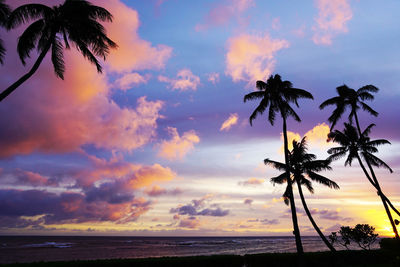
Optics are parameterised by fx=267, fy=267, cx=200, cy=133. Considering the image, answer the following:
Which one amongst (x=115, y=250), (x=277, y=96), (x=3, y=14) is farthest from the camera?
(x=115, y=250)

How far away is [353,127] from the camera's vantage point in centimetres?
3019

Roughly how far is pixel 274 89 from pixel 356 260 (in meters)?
17.7

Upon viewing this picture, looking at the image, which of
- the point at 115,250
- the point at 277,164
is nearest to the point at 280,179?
the point at 277,164

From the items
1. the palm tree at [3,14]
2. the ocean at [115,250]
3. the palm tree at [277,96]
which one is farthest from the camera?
the ocean at [115,250]

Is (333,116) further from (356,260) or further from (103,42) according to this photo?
(103,42)

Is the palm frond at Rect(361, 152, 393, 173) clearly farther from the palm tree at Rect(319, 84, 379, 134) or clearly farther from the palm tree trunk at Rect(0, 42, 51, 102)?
the palm tree trunk at Rect(0, 42, 51, 102)

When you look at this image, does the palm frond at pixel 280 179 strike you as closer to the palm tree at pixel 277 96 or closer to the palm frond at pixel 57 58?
the palm tree at pixel 277 96

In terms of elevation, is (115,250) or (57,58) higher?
(57,58)

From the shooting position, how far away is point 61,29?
1470 cm

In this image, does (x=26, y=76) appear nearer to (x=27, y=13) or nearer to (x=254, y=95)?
(x=27, y=13)

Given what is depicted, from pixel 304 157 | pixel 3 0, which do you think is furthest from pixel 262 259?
pixel 3 0

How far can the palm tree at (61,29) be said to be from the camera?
13.9 metres

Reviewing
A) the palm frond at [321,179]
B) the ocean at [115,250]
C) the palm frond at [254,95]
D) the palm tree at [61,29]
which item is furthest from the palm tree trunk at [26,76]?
the ocean at [115,250]

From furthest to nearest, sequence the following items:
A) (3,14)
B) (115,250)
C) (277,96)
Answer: (115,250) < (277,96) < (3,14)
